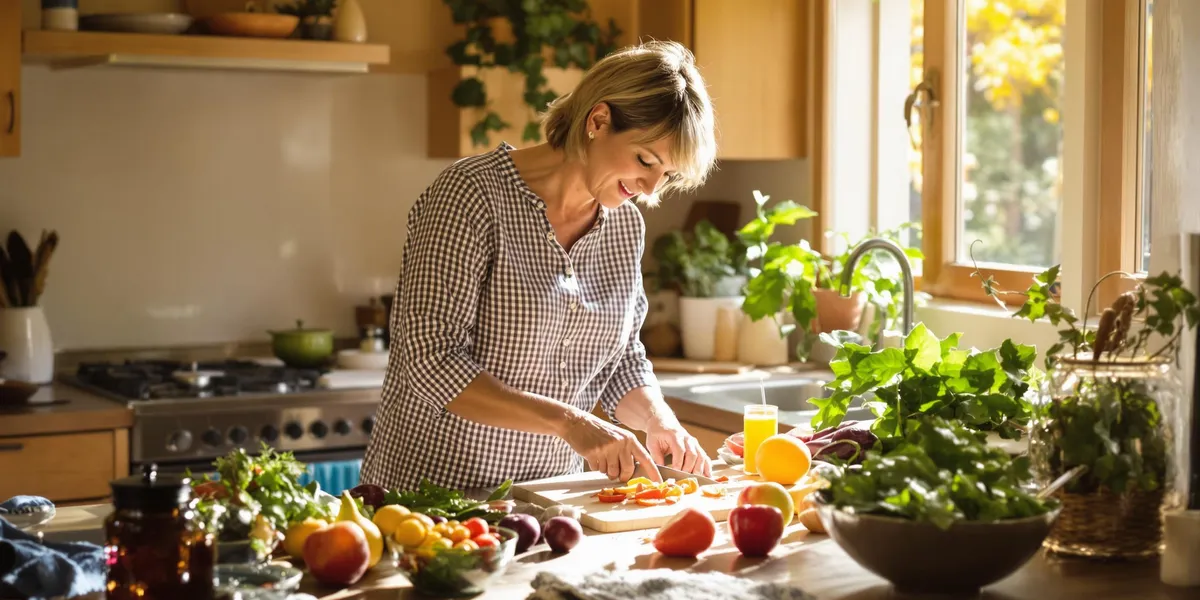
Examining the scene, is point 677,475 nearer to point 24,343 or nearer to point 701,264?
point 701,264

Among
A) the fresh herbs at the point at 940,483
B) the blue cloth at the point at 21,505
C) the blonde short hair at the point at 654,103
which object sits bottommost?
the blue cloth at the point at 21,505

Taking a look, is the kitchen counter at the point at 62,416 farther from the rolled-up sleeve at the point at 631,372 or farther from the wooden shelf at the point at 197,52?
the rolled-up sleeve at the point at 631,372

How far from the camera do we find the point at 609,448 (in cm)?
217

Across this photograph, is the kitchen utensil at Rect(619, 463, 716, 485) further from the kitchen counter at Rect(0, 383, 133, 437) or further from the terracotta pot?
the kitchen counter at Rect(0, 383, 133, 437)

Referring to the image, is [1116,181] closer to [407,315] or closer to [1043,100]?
[407,315]

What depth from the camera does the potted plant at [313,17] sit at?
3.89m

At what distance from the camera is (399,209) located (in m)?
4.33

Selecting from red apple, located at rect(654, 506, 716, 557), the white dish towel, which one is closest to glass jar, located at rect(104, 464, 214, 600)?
the white dish towel

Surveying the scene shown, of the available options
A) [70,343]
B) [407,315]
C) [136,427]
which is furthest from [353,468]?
[407,315]

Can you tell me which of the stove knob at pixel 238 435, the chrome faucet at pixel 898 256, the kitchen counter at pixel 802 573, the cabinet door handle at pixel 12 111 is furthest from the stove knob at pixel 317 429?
the kitchen counter at pixel 802 573

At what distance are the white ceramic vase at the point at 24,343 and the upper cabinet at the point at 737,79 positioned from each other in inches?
49.1

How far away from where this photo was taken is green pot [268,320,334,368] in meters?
3.98

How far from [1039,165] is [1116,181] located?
6.38m

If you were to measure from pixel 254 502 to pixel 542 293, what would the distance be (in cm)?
87
